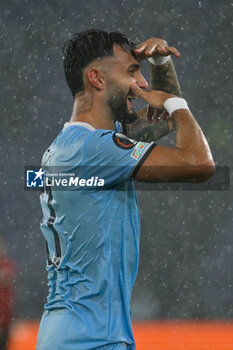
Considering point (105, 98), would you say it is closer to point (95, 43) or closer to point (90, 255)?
point (95, 43)

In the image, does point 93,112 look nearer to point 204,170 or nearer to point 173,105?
point 173,105

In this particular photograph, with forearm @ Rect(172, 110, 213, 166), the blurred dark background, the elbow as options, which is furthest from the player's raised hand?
the blurred dark background

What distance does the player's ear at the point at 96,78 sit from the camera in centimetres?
226

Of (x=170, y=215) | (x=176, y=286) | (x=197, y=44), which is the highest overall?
(x=197, y=44)

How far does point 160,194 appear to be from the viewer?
28.3 feet

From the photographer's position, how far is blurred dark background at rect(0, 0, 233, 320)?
814 centimetres

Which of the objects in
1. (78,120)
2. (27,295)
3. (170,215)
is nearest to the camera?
(78,120)

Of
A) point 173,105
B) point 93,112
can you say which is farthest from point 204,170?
point 93,112

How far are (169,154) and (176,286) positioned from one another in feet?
21.5

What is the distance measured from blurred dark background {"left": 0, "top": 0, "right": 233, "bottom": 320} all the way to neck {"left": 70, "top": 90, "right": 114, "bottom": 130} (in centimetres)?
588

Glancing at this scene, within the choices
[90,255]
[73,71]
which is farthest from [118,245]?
[73,71]

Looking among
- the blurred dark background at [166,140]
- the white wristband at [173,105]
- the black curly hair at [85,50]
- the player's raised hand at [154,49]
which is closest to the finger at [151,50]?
the player's raised hand at [154,49]

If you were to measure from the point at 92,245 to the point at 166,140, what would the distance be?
6931mm

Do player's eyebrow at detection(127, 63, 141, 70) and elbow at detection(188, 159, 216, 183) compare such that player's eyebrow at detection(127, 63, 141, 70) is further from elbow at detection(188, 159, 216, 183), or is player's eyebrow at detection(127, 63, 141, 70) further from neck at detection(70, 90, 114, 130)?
elbow at detection(188, 159, 216, 183)
